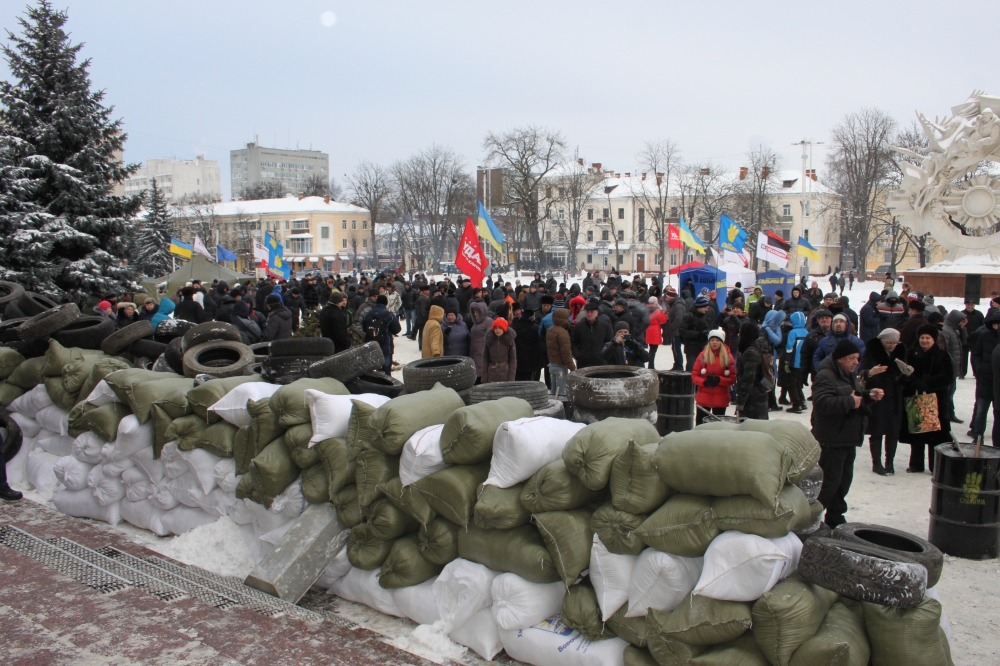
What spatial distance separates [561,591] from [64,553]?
3610mm

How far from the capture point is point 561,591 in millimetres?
3867

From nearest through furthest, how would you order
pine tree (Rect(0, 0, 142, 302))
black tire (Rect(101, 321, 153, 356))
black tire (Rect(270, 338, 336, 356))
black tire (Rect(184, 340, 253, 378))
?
black tire (Rect(184, 340, 253, 378)) < black tire (Rect(270, 338, 336, 356)) < black tire (Rect(101, 321, 153, 356)) < pine tree (Rect(0, 0, 142, 302))

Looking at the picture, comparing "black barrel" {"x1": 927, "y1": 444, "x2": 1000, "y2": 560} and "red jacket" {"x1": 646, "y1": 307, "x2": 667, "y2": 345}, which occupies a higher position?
"red jacket" {"x1": 646, "y1": 307, "x2": 667, "y2": 345}

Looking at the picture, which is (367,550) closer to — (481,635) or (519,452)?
(481,635)

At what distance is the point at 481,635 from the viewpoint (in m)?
3.92

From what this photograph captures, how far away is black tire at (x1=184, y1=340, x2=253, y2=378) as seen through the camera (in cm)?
651

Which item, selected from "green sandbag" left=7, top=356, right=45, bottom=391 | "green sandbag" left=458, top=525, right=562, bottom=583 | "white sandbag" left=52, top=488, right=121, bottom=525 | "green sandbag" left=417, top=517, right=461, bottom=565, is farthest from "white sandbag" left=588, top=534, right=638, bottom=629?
"green sandbag" left=7, top=356, right=45, bottom=391

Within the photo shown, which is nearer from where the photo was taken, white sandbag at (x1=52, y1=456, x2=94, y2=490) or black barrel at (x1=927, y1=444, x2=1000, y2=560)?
black barrel at (x1=927, y1=444, x2=1000, y2=560)

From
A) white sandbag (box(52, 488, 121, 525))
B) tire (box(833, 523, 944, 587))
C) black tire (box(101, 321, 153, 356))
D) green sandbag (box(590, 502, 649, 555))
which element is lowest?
white sandbag (box(52, 488, 121, 525))

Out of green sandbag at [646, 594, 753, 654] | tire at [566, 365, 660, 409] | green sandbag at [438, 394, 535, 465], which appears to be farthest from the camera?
tire at [566, 365, 660, 409]

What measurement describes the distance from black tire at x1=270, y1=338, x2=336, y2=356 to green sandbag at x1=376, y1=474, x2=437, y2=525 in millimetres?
2693

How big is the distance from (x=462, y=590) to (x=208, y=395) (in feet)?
8.57

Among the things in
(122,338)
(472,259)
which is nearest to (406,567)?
(122,338)

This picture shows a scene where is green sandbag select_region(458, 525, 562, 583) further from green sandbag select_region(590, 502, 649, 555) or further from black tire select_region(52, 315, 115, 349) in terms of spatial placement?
black tire select_region(52, 315, 115, 349)
